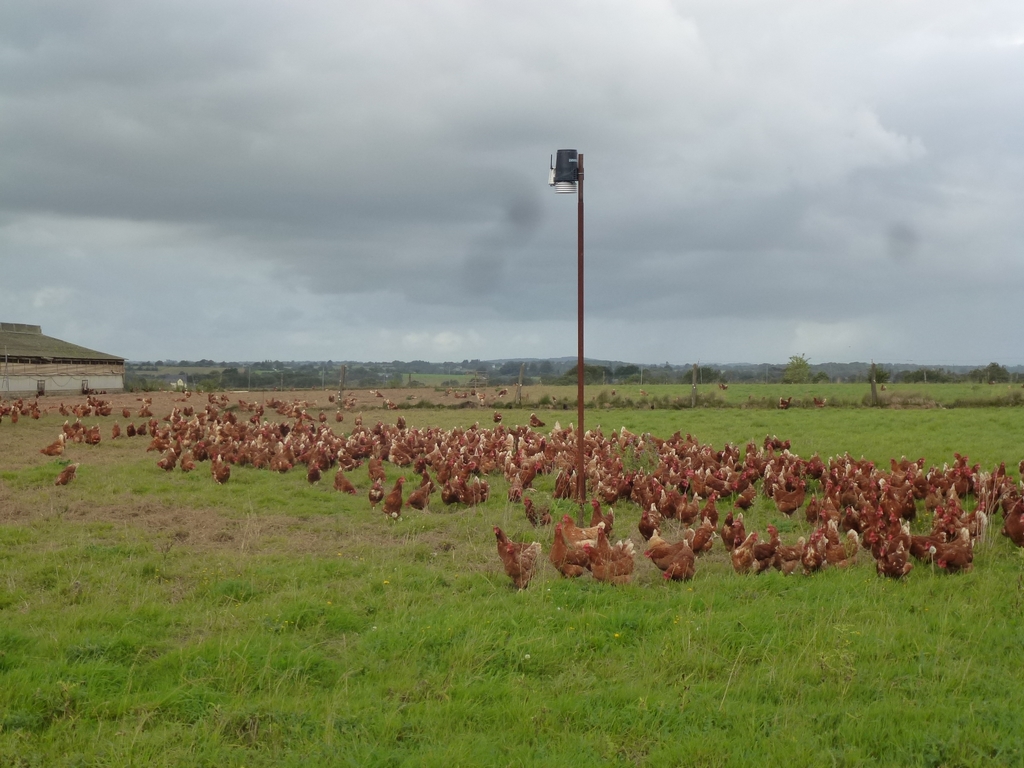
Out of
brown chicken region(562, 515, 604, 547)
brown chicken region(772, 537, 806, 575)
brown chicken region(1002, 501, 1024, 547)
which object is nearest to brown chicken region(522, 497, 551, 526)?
brown chicken region(562, 515, 604, 547)

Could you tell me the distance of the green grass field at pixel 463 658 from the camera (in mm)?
4613

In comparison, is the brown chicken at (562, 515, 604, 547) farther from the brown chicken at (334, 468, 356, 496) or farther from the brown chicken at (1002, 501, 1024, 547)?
the brown chicken at (334, 468, 356, 496)

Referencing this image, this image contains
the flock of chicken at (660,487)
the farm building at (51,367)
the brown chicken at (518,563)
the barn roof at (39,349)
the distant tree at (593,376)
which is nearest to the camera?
the brown chicken at (518,563)

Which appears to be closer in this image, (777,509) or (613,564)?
(613,564)

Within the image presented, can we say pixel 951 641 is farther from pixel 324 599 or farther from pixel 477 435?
pixel 477 435

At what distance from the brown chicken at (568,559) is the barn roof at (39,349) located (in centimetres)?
3389

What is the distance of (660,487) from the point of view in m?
11.5

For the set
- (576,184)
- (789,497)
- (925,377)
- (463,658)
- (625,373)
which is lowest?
(463,658)

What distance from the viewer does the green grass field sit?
4.61 meters

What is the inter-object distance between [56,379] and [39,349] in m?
7.24

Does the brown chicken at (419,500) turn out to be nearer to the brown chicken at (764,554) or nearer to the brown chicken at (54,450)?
the brown chicken at (764,554)

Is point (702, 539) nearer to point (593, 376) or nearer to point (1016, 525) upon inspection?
point (1016, 525)

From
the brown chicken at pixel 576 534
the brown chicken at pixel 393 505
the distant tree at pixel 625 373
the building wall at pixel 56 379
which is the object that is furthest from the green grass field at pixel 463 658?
the distant tree at pixel 625 373

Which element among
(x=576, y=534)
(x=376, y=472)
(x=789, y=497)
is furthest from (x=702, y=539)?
(x=376, y=472)
